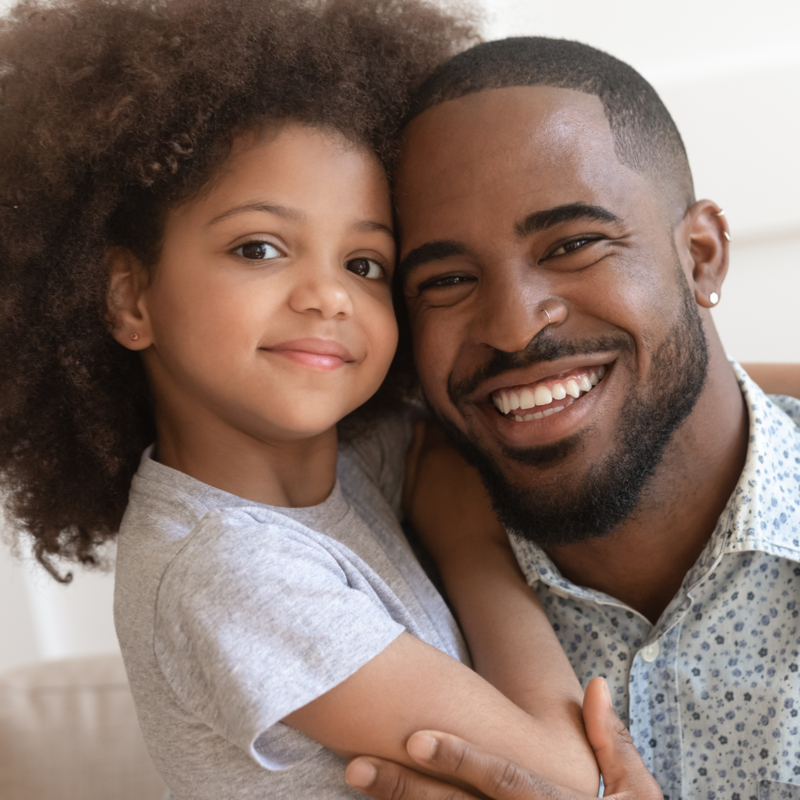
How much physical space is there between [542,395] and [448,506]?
302mm

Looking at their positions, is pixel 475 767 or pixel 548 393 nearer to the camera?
pixel 475 767

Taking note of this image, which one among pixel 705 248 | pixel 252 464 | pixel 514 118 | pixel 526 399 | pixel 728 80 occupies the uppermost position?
pixel 728 80

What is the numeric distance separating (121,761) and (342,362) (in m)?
0.93

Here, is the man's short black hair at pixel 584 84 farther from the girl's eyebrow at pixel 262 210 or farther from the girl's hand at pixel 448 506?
the girl's hand at pixel 448 506

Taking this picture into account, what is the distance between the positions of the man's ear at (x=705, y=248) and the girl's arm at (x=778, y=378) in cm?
36

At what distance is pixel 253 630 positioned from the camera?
34.9 inches

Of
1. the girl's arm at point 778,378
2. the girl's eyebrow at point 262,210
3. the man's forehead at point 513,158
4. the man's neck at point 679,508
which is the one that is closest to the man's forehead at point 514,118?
the man's forehead at point 513,158

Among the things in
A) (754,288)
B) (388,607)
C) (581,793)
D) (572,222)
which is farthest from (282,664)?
(754,288)

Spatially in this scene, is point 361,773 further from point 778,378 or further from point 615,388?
point 778,378

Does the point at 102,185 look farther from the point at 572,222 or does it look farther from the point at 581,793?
the point at 581,793

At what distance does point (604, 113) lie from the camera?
1163mm

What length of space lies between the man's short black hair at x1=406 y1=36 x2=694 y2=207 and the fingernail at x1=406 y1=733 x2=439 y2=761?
0.76 meters

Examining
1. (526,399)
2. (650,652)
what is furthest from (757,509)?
(526,399)

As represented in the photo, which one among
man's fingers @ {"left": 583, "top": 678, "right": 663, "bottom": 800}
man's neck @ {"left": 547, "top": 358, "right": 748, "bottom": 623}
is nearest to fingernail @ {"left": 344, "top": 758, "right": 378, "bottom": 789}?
man's fingers @ {"left": 583, "top": 678, "right": 663, "bottom": 800}
